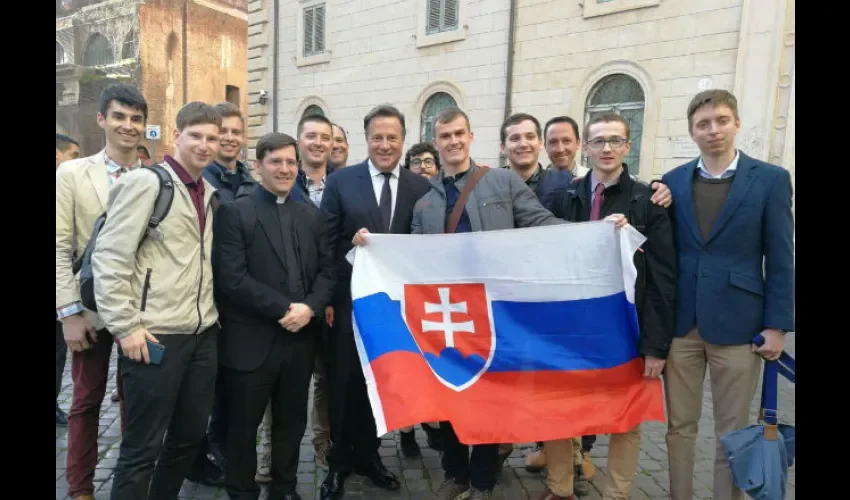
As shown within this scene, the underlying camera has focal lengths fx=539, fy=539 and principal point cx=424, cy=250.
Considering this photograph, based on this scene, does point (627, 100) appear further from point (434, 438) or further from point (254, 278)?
point (254, 278)

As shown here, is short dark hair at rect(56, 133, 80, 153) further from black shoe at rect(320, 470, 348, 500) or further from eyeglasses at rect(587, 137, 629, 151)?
eyeglasses at rect(587, 137, 629, 151)

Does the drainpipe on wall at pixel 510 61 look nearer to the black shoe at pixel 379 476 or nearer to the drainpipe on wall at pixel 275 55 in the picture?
the drainpipe on wall at pixel 275 55

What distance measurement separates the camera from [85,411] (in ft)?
10.3

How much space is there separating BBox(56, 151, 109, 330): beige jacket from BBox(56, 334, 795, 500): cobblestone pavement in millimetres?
1457

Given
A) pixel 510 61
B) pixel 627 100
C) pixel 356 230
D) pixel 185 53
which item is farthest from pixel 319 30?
pixel 185 53

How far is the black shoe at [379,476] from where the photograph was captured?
3611 mm

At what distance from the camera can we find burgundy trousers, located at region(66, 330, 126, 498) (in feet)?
10.3

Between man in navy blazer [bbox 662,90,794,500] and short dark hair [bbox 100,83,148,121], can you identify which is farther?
short dark hair [bbox 100,83,148,121]

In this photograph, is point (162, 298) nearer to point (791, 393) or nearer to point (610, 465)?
point (610, 465)

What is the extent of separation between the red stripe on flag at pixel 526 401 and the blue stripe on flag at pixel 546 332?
0.07 meters

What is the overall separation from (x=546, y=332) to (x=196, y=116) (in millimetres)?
2286

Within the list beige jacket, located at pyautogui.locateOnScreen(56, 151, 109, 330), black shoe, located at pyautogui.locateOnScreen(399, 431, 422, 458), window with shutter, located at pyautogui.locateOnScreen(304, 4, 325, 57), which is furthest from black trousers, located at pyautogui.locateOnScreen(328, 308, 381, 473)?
window with shutter, located at pyautogui.locateOnScreen(304, 4, 325, 57)

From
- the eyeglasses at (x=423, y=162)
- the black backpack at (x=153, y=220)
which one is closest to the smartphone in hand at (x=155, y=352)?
the black backpack at (x=153, y=220)

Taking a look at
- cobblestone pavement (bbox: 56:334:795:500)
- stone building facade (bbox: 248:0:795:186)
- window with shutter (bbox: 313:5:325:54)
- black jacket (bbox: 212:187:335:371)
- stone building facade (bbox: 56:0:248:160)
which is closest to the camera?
black jacket (bbox: 212:187:335:371)
